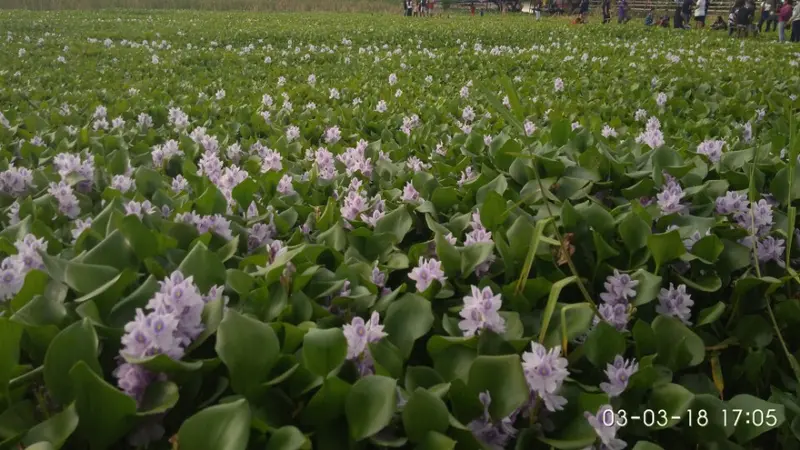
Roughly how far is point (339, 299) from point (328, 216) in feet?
2.19

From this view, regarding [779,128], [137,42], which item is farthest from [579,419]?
[137,42]

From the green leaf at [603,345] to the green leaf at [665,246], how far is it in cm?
42

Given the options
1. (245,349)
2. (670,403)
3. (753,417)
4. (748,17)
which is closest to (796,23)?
(748,17)

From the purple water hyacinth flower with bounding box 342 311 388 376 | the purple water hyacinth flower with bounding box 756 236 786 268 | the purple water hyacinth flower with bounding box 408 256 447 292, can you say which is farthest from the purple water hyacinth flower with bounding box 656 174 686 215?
the purple water hyacinth flower with bounding box 342 311 388 376

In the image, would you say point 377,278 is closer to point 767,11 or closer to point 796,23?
point 796,23

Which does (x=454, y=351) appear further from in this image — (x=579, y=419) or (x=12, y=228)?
(x=12, y=228)

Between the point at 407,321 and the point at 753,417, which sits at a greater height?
the point at 407,321

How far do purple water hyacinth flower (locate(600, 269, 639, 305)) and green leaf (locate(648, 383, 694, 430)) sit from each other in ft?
1.11

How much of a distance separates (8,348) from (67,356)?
0.35 ft

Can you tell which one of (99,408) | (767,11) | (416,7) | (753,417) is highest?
(416,7)

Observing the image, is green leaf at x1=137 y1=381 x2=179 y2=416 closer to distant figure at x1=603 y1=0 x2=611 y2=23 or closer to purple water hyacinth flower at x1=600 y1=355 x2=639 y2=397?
purple water hyacinth flower at x1=600 y1=355 x2=639 y2=397

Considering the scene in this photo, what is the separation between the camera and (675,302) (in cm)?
191

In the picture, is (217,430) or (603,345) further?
(603,345)

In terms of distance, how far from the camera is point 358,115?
4.93m
